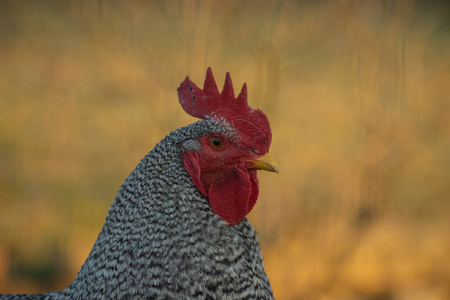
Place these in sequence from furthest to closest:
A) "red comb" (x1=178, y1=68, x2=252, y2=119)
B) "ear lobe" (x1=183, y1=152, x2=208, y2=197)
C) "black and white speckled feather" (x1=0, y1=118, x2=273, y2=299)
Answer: "red comb" (x1=178, y1=68, x2=252, y2=119) < "ear lobe" (x1=183, y1=152, x2=208, y2=197) < "black and white speckled feather" (x1=0, y1=118, x2=273, y2=299)

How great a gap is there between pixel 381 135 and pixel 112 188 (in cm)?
248

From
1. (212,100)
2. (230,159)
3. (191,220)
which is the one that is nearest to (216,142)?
(230,159)

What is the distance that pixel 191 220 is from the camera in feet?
6.42

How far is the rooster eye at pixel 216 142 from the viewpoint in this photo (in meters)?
2.05

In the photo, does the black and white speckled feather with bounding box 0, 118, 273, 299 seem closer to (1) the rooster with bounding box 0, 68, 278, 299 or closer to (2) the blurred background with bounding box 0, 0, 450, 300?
(1) the rooster with bounding box 0, 68, 278, 299

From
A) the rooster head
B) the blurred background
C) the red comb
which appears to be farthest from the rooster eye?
the blurred background

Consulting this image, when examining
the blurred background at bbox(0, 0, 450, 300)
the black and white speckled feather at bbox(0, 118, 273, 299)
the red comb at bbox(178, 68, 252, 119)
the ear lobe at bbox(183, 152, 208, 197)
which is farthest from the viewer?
the blurred background at bbox(0, 0, 450, 300)

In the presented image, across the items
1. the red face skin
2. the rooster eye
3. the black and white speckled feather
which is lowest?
the black and white speckled feather

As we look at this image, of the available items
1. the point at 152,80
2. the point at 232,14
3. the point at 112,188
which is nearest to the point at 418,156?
the point at 232,14

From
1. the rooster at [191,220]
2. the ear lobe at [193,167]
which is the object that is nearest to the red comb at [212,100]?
the rooster at [191,220]

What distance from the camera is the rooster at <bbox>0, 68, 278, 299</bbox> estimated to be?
190 centimetres

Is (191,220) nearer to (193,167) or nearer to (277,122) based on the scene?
(193,167)

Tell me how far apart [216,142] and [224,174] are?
153 millimetres

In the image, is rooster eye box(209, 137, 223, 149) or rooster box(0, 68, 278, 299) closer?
rooster box(0, 68, 278, 299)
